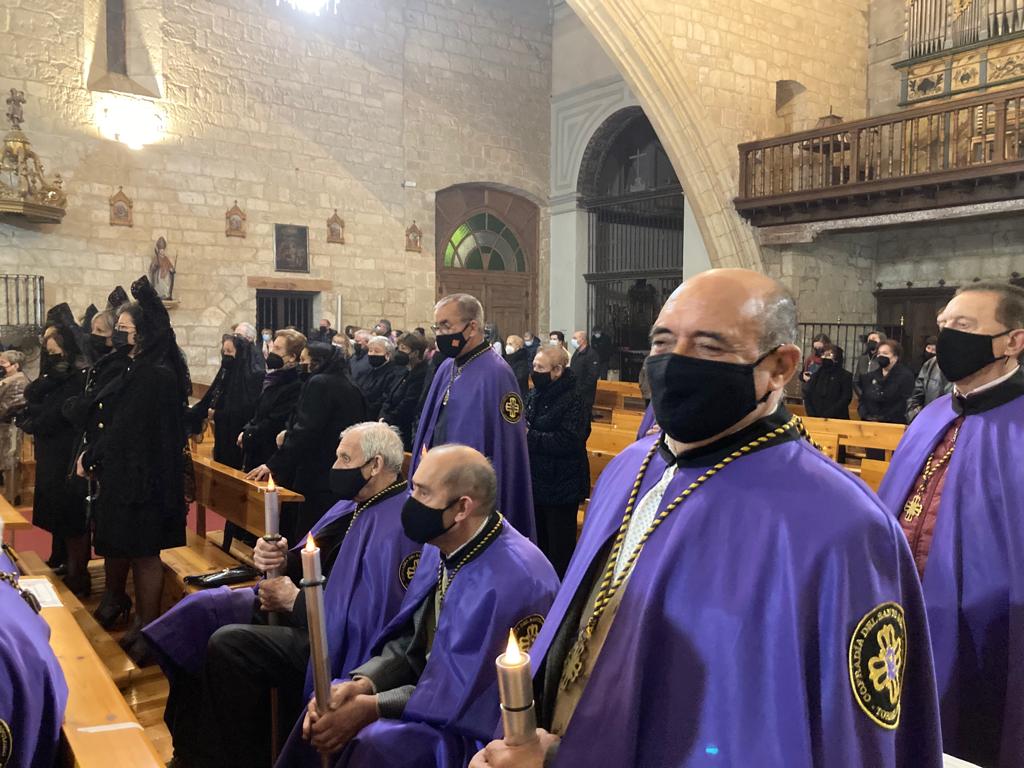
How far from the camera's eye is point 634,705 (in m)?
1.28

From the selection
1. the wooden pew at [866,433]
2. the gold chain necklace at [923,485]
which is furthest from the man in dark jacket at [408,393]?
the gold chain necklace at [923,485]

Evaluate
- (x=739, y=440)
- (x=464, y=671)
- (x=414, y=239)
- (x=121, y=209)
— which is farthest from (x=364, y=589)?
(x=414, y=239)

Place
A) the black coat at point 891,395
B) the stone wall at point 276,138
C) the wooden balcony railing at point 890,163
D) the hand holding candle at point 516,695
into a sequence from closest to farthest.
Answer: the hand holding candle at point 516,695 → the black coat at point 891,395 → the wooden balcony railing at point 890,163 → the stone wall at point 276,138

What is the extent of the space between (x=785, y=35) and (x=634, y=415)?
8.10m

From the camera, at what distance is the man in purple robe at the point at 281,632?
9.55ft

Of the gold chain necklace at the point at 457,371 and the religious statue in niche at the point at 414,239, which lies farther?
the religious statue in niche at the point at 414,239

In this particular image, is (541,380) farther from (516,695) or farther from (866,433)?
(516,695)

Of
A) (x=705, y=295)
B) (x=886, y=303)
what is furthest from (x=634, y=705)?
(x=886, y=303)

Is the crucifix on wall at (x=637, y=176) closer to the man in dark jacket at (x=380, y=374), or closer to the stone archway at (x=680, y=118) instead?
the stone archway at (x=680, y=118)

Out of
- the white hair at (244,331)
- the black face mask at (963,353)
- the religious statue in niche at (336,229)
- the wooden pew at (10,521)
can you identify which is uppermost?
the religious statue in niche at (336,229)

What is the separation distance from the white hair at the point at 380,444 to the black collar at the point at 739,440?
6.36 feet

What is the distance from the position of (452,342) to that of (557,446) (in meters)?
0.99

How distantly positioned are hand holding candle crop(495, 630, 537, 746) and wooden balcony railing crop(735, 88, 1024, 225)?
33.8 feet

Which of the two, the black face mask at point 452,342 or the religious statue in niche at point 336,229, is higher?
the religious statue in niche at point 336,229
